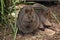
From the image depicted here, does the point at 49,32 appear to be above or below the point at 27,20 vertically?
below

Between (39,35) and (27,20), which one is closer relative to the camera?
(27,20)

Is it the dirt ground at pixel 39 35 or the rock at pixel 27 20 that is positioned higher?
the rock at pixel 27 20

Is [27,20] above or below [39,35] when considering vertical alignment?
above

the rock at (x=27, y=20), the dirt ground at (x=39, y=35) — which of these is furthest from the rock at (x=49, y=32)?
the rock at (x=27, y=20)

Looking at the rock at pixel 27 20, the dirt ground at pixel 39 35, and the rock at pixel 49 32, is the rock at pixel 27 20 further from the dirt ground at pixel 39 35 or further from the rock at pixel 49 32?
the rock at pixel 49 32

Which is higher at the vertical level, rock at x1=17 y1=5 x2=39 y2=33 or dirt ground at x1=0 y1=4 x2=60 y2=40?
Result: rock at x1=17 y1=5 x2=39 y2=33

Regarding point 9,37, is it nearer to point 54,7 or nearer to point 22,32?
point 22,32

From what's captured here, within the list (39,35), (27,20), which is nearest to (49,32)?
(39,35)

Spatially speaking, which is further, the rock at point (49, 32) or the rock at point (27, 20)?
the rock at point (49, 32)

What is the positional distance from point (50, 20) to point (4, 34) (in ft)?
2.57

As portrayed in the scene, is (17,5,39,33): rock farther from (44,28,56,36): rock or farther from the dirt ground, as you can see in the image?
(44,28,56,36): rock

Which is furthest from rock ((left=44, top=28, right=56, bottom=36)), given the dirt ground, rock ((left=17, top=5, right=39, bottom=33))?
rock ((left=17, top=5, right=39, bottom=33))

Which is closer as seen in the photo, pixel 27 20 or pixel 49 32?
pixel 27 20

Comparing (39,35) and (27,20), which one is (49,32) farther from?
(27,20)
